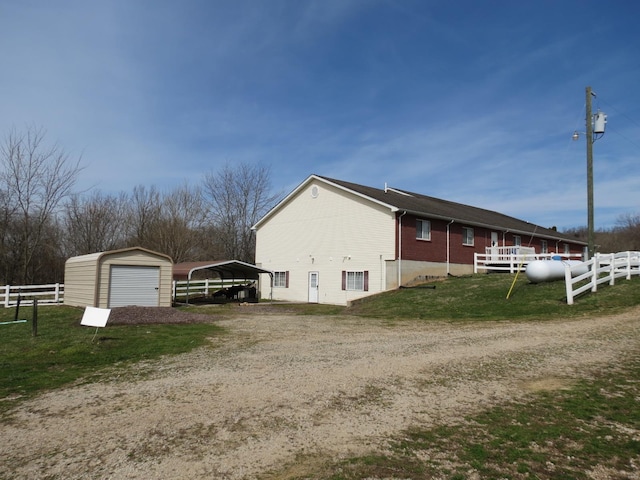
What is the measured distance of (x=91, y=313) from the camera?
37.9 feet

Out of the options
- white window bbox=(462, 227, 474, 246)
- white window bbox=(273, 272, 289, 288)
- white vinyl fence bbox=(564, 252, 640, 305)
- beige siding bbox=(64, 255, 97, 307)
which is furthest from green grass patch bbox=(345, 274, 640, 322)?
beige siding bbox=(64, 255, 97, 307)

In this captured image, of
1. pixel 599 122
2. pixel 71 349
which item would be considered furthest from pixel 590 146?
pixel 71 349

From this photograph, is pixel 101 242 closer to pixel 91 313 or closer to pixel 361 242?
pixel 361 242

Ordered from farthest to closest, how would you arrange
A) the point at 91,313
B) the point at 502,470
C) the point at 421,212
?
1. the point at 421,212
2. the point at 91,313
3. the point at 502,470

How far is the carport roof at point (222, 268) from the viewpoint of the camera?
26.8m

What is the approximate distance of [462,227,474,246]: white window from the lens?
101 ft

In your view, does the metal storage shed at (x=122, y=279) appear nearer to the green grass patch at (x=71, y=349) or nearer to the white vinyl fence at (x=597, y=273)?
the green grass patch at (x=71, y=349)

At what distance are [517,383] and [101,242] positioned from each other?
45860 millimetres

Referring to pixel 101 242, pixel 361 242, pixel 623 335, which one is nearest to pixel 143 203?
pixel 101 242

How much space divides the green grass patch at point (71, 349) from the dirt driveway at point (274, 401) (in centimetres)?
84

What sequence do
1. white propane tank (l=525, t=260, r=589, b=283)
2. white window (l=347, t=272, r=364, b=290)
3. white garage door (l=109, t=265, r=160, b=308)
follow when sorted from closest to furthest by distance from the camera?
white propane tank (l=525, t=260, r=589, b=283) < white garage door (l=109, t=265, r=160, b=308) < white window (l=347, t=272, r=364, b=290)

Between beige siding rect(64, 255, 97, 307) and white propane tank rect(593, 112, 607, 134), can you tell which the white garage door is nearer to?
beige siding rect(64, 255, 97, 307)

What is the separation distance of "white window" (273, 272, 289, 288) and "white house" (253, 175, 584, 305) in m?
0.07

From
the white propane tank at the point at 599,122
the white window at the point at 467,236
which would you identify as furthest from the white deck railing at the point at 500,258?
the white propane tank at the point at 599,122
